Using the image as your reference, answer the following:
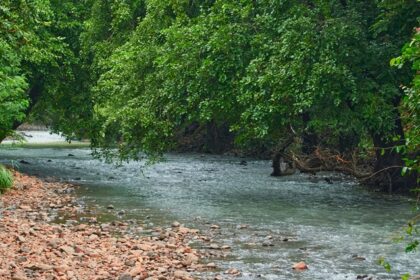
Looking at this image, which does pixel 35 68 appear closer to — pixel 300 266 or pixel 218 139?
pixel 300 266

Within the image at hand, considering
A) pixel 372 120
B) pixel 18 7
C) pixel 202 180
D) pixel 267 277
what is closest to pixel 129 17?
pixel 202 180

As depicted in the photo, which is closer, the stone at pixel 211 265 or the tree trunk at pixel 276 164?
the stone at pixel 211 265

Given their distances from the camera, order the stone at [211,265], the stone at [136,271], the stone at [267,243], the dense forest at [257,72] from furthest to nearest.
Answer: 1. the dense forest at [257,72]
2. the stone at [267,243]
3. the stone at [211,265]
4. the stone at [136,271]

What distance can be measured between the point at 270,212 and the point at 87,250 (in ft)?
25.6

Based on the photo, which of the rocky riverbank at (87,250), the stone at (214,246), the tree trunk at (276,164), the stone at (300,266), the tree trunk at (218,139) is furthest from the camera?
the tree trunk at (218,139)

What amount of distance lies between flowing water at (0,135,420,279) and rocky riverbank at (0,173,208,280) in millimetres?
961

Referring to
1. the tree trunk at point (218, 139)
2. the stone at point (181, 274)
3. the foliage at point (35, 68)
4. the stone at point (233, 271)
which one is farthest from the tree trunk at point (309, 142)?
the stone at point (181, 274)

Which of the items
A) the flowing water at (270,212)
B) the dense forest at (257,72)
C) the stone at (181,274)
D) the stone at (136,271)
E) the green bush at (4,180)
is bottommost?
the stone at (181,274)

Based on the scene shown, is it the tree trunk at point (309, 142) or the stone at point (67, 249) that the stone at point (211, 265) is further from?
the tree trunk at point (309, 142)

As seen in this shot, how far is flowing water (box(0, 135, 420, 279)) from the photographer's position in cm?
1190

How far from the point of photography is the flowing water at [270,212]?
1190 centimetres

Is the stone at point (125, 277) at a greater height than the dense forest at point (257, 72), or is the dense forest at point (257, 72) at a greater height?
the dense forest at point (257, 72)

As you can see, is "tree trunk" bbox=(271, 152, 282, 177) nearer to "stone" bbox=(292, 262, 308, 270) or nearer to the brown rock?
"stone" bbox=(292, 262, 308, 270)

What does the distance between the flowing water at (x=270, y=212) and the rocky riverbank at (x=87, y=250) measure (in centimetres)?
96
